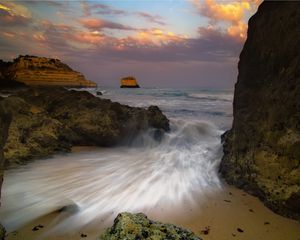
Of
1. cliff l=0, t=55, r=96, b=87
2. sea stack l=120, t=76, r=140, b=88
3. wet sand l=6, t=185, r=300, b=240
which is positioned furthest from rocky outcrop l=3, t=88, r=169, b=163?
sea stack l=120, t=76, r=140, b=88

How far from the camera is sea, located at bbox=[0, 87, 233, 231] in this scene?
413 cm

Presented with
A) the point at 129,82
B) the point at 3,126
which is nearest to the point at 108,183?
the point at 3,126

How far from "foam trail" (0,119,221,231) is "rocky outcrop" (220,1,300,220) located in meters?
0.82

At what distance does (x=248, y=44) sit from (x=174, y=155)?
11.1ft

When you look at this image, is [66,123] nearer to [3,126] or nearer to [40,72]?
[3,126]

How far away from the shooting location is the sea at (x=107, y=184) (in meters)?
4.13

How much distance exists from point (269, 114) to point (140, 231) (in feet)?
12.0

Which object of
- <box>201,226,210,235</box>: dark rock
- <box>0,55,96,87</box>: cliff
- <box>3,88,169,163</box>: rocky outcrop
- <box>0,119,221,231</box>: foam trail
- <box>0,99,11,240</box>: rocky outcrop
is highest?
<box>0,55,96,87</box>: cliff

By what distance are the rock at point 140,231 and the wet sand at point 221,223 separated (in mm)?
1459

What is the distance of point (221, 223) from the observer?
3.82 m

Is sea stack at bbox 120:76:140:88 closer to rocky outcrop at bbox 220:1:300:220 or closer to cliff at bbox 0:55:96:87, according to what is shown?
cliff at bbox 0:55:96:87

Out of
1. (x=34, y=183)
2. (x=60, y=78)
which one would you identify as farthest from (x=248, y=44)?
(x=60, y=78)

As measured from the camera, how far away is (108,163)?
6809 millimetres

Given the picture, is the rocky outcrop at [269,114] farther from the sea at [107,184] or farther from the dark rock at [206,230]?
the dark rock at [206,230]
